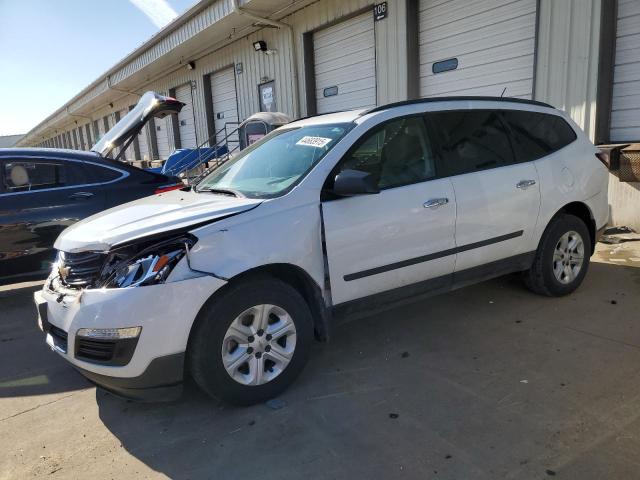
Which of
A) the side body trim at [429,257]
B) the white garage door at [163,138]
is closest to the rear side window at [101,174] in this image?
the side body trim at [429,257]

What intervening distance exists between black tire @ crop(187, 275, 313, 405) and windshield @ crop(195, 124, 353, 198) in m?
0.63

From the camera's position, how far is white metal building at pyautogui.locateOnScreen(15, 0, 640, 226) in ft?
20.8

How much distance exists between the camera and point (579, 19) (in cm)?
634

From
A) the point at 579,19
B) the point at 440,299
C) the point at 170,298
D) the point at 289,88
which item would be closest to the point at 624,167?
the point at 579,19

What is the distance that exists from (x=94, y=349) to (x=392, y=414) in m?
1.71

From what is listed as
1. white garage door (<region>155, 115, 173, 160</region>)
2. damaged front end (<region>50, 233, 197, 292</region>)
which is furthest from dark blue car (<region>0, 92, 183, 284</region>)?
white garage door (<region>155, 115, 173, 160</region>)

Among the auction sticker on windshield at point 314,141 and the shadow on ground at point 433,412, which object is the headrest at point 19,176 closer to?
the shadow on ground at point 433,412

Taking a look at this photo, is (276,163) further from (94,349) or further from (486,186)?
(94,349)

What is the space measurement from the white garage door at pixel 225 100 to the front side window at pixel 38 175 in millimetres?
8480

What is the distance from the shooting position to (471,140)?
379 cm

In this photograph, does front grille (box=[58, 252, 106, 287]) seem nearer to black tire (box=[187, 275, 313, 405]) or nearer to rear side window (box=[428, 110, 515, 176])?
black tire (box=[187, 275, 313, 405])

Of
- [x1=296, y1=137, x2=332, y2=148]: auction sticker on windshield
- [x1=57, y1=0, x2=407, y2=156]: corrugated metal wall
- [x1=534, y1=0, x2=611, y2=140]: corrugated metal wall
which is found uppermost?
[x1=57, y1=0, x2=407, y2=156]: corrugated metal wall

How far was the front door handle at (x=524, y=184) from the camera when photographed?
3.91m

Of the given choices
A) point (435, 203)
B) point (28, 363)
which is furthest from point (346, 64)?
point (28, 363)
